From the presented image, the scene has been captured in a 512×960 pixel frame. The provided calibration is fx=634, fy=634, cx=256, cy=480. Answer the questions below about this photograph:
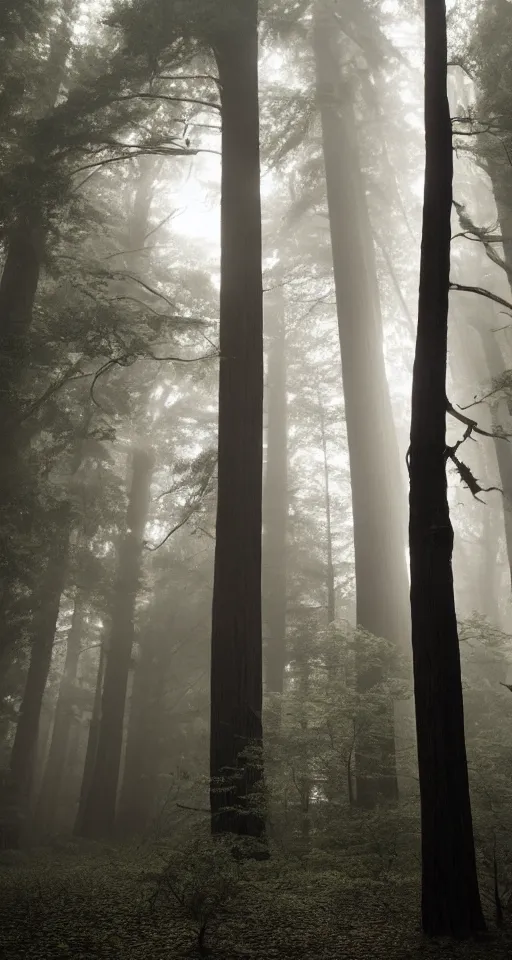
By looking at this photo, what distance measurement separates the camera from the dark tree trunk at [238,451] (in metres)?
6.82

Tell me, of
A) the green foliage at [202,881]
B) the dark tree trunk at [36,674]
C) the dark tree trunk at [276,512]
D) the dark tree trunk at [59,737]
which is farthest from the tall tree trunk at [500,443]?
the dark tree trunk at [59,737]

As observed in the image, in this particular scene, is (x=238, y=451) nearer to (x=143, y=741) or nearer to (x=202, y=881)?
(x=202, y=881)

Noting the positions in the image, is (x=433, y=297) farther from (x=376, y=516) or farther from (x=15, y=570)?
(x=15, y=570)

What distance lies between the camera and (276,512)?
77.6ft

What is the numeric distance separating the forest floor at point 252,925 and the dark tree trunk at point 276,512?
→ 13605mm

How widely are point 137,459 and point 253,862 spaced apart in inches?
691

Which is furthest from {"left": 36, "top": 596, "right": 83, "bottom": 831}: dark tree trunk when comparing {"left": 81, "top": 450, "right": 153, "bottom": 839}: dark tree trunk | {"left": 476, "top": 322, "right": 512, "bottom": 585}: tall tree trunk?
{"left": 476, "top": 322, "right": 512, "bottom": 585}: tall tree trunk

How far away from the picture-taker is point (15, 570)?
1102 cm

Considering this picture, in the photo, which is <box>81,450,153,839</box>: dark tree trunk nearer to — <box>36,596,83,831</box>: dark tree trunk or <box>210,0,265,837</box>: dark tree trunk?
<box>36,596,83,831</box>: dark tree trunk

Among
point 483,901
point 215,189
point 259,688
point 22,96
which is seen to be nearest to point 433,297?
point 259,688

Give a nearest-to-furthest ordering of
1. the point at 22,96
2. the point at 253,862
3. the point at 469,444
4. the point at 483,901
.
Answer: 1. the point at 483,901
2. the point at 253,862
3. the point at 22,96
4. the point at 469,444

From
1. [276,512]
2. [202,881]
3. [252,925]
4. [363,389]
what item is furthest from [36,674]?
[202,881]

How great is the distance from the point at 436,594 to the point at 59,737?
28627mm

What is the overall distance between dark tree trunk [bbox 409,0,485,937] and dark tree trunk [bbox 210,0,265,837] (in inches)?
81.0
